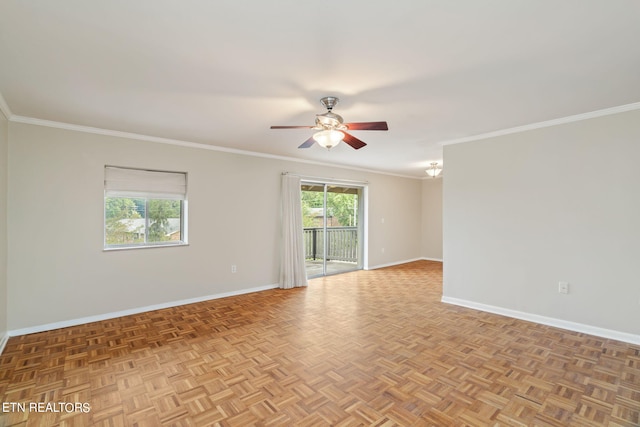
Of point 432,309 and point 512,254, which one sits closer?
point 512,254

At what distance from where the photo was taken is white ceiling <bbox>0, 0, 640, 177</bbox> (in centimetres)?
162

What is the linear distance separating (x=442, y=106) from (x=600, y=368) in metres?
2.66

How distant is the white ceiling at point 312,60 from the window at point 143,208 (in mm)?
845

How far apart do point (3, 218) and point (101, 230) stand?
86 cm

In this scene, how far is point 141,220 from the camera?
4207mm

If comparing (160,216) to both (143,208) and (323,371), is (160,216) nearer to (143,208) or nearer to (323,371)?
(143,208)

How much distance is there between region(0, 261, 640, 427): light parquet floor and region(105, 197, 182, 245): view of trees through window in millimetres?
1036

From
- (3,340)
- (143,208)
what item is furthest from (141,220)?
(3,340)

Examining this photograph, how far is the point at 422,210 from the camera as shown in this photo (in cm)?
852

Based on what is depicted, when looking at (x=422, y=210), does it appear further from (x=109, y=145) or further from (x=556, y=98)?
A: (x=109, y=145)

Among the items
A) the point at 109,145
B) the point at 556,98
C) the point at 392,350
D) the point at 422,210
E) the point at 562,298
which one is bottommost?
the point at 392,350

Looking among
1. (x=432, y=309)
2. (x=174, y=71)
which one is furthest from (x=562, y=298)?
(x=174, y=71)

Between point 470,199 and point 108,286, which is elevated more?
point 470,199

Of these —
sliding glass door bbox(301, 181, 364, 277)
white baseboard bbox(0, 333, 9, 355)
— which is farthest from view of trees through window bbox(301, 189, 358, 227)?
white baseboard bbox(0, 333, 9, 355)
